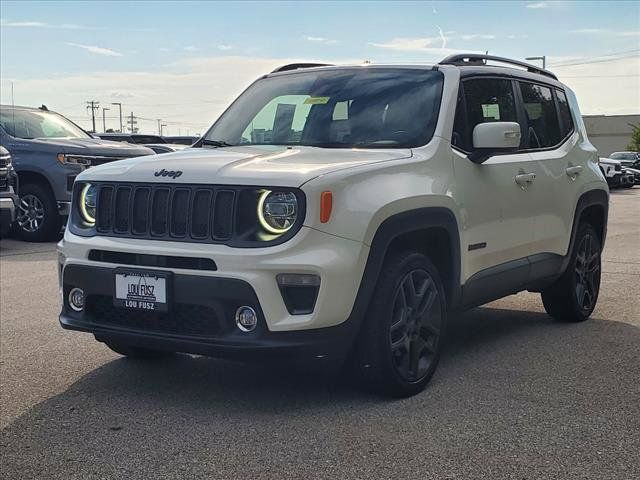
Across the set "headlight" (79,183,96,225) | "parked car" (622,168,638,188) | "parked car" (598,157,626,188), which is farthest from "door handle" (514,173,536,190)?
"parked car" (622,168,638,188)

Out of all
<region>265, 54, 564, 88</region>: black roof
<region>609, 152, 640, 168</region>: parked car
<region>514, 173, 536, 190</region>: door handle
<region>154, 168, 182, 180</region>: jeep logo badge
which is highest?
<region>265, 54, 564, 88</region>: black roof

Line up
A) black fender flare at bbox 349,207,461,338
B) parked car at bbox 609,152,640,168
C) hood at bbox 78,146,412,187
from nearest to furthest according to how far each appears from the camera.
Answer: hood at bbox 78,146,412,187 < black fender flare at bbox 349,207,461,338 < parked car at bbox 609,152,640,168

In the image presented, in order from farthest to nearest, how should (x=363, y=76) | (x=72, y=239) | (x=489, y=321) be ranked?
(x=489, y=321) < (x=363, y=76) < (x=72, y=239)

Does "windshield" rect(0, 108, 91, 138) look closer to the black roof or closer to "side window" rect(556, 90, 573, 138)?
the black roof

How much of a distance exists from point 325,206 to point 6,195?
8.28 m

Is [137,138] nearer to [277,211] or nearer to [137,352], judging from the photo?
[137,352]

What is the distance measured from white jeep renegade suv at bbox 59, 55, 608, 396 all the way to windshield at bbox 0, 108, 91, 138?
27.3 feet

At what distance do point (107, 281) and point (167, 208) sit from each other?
1.65 feet

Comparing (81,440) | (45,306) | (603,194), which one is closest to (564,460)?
(81,440)

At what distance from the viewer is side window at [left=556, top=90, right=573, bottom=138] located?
677cm

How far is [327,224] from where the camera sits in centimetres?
418

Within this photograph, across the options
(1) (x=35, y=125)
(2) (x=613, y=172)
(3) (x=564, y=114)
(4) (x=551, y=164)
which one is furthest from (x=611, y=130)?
(4) (x=551, y=164)

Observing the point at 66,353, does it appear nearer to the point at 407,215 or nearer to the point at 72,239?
the point at 72,239

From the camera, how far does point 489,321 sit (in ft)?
22.9
